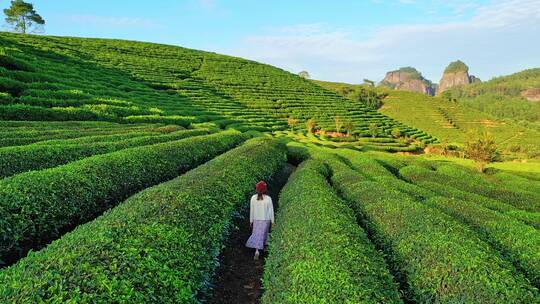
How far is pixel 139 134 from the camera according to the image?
27.6 meters

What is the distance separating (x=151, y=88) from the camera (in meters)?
69.8

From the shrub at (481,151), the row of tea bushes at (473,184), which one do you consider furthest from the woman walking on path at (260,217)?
the shrub at (481,151)

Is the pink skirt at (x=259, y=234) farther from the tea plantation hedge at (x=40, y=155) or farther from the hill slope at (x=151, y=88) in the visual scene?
the hill slope at (x=151, y=88)

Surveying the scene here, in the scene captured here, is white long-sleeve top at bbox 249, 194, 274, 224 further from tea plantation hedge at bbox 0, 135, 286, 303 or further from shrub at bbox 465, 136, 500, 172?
shrub at bbox 465, 136, 500, 172

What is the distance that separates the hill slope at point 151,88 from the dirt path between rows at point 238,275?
24.5m

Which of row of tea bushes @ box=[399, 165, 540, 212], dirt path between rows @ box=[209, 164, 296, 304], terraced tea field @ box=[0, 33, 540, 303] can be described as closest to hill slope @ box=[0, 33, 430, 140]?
terraced tea field @ box=[0, 33, 540, 303]

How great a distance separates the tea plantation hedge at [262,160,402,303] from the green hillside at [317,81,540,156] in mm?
100615

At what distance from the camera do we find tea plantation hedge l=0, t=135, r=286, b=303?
5905mm

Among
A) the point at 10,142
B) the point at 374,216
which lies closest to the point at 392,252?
the point at 374,216

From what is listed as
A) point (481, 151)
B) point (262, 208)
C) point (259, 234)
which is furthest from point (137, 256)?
point (481, 151)

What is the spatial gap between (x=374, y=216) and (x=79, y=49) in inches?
3336

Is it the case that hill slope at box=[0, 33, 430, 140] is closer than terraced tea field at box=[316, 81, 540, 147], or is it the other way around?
hill slope at box=[0, 33, 430, 140]

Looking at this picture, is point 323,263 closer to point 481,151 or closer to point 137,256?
point 137,256

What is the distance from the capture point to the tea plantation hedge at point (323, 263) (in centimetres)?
749
